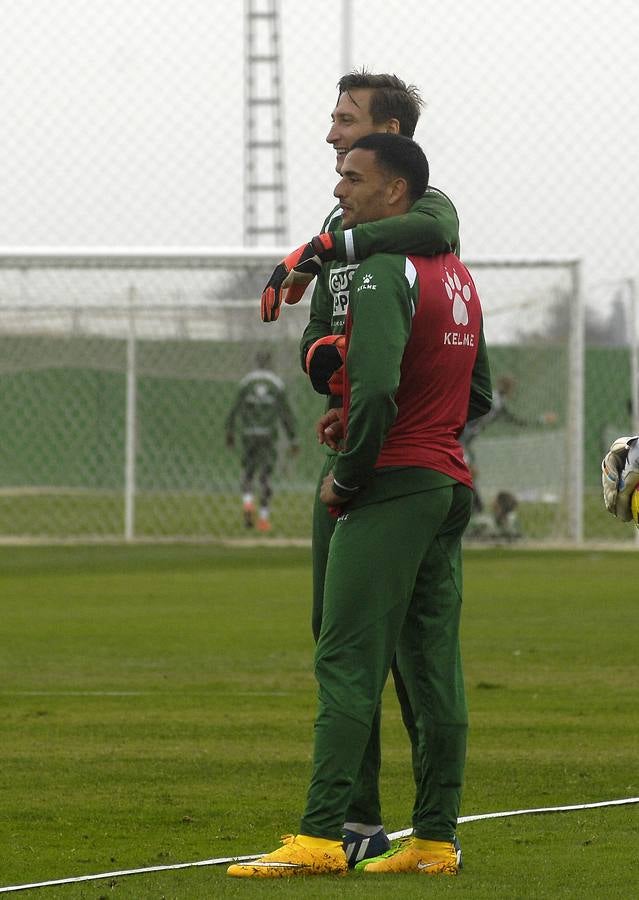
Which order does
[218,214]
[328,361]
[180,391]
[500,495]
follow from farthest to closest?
[180,391] → [218,214] → [500,495] → [328,361]

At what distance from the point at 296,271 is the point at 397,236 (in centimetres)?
32

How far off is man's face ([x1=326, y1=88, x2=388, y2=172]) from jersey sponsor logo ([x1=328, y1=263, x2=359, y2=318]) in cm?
34

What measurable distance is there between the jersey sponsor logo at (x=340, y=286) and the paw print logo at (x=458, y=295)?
263 millimetres

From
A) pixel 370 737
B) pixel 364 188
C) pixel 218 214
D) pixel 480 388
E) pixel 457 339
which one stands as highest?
pixel 218 214

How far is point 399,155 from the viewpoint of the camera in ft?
13.8

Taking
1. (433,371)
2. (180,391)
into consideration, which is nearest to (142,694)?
(433,371)

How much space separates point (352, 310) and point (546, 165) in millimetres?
14419

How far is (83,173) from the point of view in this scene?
18250 mm

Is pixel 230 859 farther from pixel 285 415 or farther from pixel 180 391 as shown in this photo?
pixel 180 391

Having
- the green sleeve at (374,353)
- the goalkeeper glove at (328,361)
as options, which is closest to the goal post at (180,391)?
the goalkeeper glove at (328,361)

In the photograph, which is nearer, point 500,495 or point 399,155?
point 399,155

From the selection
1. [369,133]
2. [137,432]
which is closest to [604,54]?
[137,432]

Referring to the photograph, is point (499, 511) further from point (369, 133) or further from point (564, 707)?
point (369, 133)

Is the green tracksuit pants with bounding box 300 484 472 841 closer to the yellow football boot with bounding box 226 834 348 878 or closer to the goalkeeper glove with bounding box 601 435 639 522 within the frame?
the yellow football boot with bounding box 226 834 348 878
